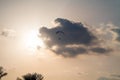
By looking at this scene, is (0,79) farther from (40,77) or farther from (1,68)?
(40,77)

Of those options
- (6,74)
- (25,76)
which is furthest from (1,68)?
(25,76)

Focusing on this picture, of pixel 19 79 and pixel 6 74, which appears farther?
pixel 19 79

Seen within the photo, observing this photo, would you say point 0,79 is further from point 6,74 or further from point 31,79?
point 31,79

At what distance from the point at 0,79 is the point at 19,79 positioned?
318 inches

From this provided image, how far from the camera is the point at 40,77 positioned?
89.0 m

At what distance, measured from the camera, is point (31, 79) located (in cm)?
8900

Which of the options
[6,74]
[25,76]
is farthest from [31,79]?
[6,74]

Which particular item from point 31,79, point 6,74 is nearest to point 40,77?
point 31,79

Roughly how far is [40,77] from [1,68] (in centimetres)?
1137

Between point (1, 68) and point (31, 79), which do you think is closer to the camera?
point (1, 68)

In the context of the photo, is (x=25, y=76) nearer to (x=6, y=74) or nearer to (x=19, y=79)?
(x=19, y=79)

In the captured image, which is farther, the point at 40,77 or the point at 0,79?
the point at 40,77

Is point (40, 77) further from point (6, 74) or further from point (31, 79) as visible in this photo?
point (6, 74)

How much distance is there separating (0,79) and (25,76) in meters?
8.28
